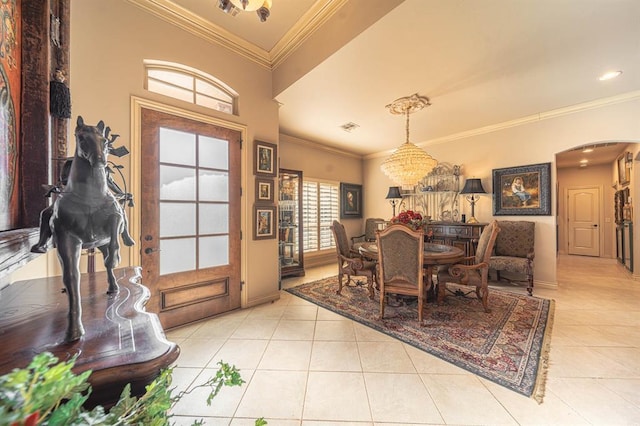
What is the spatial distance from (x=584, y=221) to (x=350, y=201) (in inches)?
282

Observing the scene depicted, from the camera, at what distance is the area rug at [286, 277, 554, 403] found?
74.0 inches

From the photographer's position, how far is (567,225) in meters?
7.18

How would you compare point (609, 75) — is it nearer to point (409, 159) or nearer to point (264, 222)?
point (409, 159)

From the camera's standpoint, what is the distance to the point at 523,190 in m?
4.08

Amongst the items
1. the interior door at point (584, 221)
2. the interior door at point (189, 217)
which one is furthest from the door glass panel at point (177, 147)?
the interior door at point (584, 221)

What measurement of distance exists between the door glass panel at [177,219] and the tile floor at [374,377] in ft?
3.50

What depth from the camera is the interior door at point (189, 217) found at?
237cm

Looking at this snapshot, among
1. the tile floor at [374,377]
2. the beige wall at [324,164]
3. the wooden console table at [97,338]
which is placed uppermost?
the beige wall at [324,164]

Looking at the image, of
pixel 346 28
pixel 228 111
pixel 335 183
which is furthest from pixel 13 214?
pixel 335 183

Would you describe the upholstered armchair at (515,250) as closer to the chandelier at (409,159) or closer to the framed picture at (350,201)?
the chandelier at (409,159)

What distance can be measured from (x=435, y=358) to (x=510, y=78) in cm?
337

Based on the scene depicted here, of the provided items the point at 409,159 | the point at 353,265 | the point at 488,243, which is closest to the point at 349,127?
the point at 409,159

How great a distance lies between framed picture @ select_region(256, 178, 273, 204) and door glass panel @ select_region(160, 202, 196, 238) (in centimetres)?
81

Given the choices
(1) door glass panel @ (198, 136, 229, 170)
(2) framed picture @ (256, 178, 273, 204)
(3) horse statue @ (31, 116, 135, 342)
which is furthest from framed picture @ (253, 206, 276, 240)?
(3) horse statue @ (31, 116, 135, 342)
